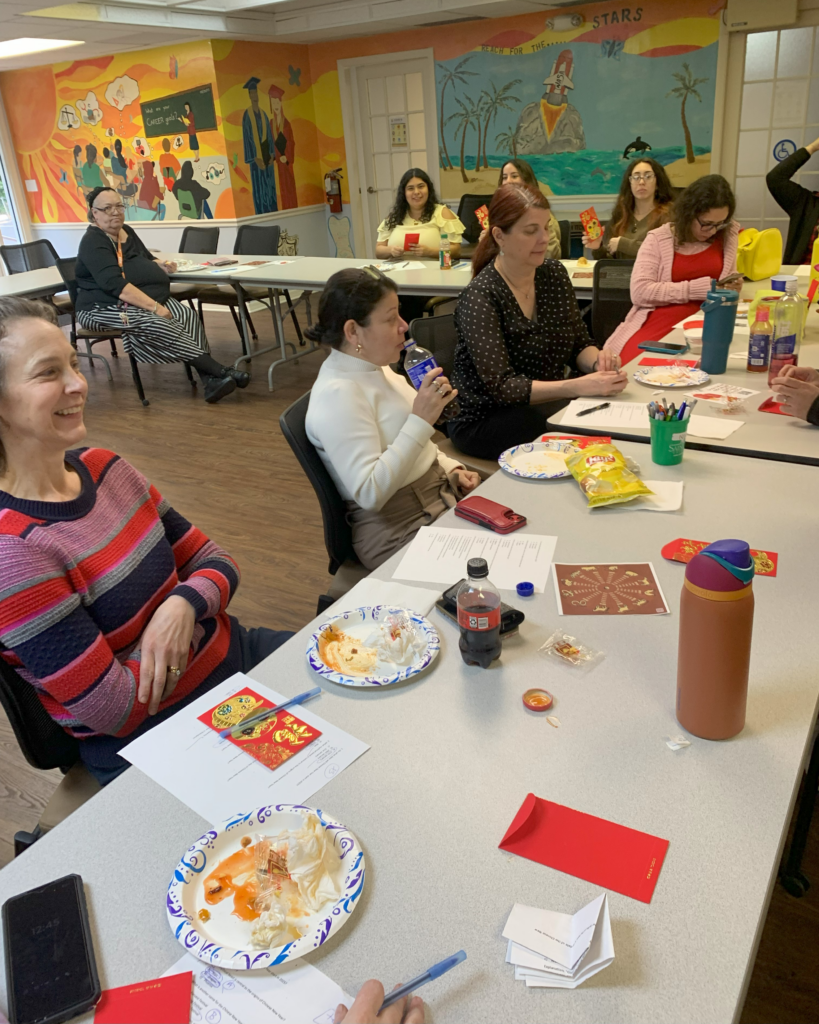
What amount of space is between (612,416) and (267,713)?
1422mm

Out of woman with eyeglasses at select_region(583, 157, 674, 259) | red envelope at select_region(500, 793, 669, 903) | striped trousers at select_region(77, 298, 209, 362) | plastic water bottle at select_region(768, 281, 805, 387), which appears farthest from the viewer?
striped trousers at select_region(77, 298, 209, 362)

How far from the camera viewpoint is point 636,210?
4.66 m

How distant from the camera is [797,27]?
5.76 m

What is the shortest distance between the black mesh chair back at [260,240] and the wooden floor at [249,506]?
0.76m

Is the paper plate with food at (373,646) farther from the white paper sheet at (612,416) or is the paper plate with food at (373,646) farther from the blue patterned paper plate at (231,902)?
the white paper sheet at (612,416)

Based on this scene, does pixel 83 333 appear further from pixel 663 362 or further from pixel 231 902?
pixel 231 902

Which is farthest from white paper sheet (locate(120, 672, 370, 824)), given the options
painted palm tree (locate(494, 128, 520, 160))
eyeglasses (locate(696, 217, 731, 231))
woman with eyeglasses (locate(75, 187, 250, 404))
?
painted palm tree (locate(494, 128, 520, 160))

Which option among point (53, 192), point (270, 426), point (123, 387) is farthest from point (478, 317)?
point (53, 192)

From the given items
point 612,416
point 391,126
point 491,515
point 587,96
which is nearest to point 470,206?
point 587,96

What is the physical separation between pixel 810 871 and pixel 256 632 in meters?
1.33

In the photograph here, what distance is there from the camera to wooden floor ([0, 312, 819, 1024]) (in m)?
1.51

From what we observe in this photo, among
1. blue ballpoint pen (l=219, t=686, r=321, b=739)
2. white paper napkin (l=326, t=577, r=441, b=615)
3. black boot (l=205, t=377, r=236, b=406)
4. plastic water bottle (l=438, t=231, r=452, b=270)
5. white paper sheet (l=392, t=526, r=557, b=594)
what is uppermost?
plastic water bottle (l=438, t=231, r=452, b=270)

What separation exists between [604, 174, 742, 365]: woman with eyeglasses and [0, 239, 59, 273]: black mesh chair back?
523 centimetres

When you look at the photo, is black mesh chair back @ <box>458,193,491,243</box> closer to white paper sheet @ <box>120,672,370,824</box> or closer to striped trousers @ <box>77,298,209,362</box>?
striped trousers @ <box>77,298,209,362</box>
